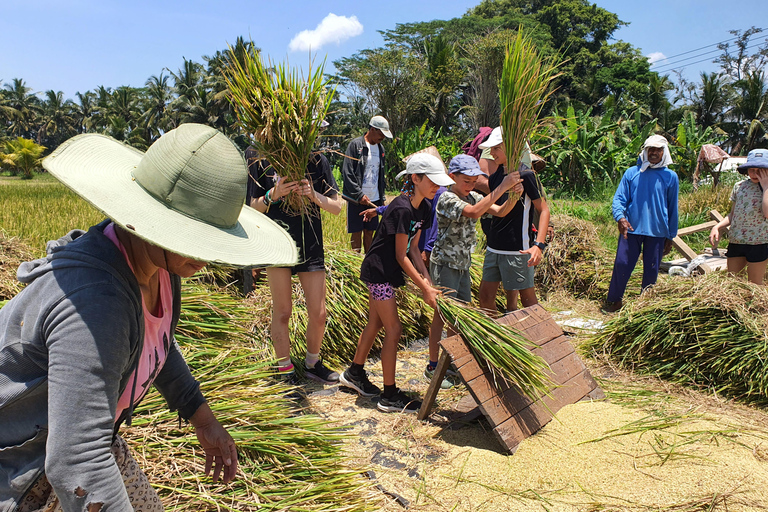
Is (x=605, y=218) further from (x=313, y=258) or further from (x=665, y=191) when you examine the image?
(x=313, y=258)

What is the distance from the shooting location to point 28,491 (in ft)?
3.18

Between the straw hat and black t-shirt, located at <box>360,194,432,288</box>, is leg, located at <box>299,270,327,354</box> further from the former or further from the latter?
the straw hat

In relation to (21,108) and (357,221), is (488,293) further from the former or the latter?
(21,108)

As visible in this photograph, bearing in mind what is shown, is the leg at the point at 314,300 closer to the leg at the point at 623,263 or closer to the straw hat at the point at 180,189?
the straw hat at the point at 180,189

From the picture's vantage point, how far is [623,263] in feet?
16.3

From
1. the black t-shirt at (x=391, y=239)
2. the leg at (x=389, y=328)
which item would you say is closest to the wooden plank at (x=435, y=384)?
the leg at (x=389, y=328)

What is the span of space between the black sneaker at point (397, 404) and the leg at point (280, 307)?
68cm

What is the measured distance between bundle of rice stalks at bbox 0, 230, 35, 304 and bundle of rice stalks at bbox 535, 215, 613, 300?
200 inches

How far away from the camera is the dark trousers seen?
484cm

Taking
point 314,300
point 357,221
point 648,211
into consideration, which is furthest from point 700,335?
point 357,221

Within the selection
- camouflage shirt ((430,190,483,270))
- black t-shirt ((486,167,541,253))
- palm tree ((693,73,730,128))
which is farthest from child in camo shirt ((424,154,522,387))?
palm tree ((693,73,730,128))

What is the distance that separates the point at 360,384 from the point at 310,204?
125 centimetres

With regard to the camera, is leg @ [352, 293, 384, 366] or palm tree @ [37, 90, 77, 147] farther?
palm tree @ [37, 90, 77, 147]

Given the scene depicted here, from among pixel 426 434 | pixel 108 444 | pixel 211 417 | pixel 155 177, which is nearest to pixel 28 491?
pixel 108 444
